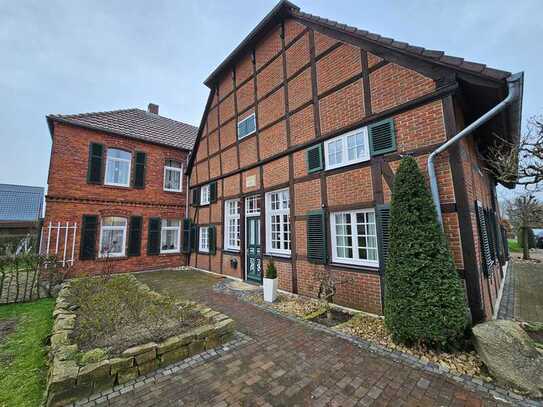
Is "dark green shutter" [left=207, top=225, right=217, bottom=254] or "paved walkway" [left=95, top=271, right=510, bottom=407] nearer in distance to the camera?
"paved walkway" [left=95, top=271, right=510, bottom=407]

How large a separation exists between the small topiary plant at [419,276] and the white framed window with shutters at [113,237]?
35.1ft

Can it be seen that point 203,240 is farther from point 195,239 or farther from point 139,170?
point 139,170

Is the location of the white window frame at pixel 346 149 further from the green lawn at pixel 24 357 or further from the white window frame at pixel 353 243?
the green lawn at pixel 24 357

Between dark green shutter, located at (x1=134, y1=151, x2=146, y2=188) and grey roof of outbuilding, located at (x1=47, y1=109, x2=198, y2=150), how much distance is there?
827 millimetres

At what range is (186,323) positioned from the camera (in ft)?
12.1

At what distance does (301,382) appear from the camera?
8.54ft

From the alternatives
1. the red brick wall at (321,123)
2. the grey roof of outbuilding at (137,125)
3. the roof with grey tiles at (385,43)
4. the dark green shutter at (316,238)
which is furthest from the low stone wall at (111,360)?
the grey roof of outbuilding at (137,125)

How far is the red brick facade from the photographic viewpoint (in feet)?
28.4

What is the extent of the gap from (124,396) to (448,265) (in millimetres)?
4394

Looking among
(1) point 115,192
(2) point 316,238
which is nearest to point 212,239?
(1) point 115,192

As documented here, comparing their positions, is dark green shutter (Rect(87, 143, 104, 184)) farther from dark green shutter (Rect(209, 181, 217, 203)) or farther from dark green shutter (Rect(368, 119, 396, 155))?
dark green shutter (Rect(368, 119, 396, 155))

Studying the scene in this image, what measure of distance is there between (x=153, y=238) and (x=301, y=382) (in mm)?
10081

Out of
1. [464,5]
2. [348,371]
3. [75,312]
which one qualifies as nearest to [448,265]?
[348,371]

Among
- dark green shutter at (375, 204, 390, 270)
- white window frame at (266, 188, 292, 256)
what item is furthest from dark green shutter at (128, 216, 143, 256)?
dark green shutter at (375, 204, 390, 270)
